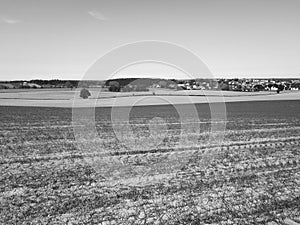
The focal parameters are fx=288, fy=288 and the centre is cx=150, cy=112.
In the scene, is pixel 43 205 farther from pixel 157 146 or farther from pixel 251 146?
pixel 251 146

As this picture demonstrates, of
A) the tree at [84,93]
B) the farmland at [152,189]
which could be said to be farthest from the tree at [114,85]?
the farmland at [152,189]

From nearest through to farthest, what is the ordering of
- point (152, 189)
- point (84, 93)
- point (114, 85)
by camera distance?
point (152, 189) → point (114, 85) → point (84, 93)

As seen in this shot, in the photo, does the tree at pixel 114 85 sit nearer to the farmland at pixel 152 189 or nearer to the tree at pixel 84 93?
the tree at pixel 84 93

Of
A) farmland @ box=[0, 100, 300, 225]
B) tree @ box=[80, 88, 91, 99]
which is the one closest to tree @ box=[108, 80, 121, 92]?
tree @ box=[80, 88, 91, 99]

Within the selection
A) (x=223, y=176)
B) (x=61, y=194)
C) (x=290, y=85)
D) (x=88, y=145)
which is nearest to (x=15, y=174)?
(x=61, y=194)

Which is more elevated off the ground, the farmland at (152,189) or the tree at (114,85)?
the tree at (114,85)

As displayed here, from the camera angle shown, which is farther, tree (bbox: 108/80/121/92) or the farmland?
tree (bbox: 108/80/121/92)

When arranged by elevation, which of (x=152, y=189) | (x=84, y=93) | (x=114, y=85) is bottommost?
(x=152, y=189)

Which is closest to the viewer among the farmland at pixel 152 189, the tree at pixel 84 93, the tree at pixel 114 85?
the farmland at pixel 152 189

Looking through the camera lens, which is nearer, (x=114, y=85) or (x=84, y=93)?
(x=114, y=85)

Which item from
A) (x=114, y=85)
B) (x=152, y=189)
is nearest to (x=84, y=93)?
(x=114, y=85)

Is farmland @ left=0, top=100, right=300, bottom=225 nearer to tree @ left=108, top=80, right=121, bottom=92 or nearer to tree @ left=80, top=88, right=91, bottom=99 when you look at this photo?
tree @ left=108, top=80, right=121, bottom=92

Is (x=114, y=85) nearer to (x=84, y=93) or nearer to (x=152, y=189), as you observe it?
(x=84, y=93)

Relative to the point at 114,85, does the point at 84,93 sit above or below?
below
